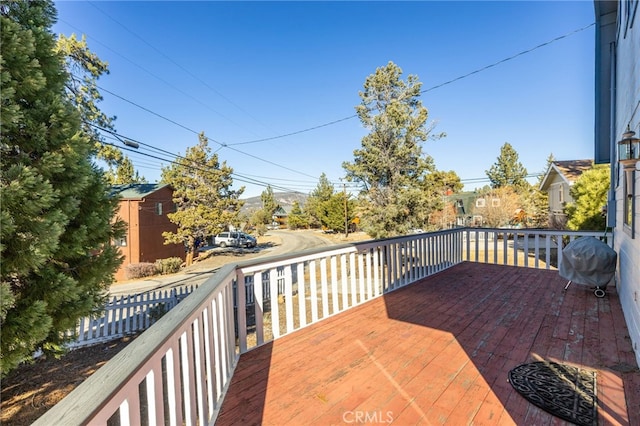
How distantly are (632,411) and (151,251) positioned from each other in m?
18.4

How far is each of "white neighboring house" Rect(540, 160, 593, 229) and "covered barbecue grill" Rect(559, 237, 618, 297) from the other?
9701 millimetres

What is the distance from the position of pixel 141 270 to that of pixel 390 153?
13.0 metres

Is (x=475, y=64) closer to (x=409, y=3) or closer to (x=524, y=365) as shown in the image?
(x=409, y=3)

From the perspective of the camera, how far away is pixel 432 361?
2.26m

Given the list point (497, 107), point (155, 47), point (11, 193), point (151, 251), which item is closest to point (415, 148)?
point (497, 107)

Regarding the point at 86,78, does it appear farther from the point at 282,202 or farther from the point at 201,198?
the point at 282,202

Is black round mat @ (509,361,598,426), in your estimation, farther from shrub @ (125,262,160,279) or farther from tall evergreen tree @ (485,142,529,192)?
tall evergreen tree @ (485,142,529,192)

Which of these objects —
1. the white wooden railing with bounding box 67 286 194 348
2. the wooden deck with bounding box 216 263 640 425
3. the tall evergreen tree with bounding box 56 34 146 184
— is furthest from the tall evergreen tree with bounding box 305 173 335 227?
the wooden deck with bounding box 216 263 640 425

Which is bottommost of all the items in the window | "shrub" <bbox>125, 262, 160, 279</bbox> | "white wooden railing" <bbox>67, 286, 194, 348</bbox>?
"shrub" <bbox>125, 262, 160, 279</bbox>

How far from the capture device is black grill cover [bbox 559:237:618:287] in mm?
3742

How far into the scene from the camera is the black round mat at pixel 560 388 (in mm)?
1669

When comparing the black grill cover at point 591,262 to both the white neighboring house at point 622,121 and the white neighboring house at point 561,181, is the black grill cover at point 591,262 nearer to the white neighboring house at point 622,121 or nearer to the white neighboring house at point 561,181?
the white neighboring house at point 622,121

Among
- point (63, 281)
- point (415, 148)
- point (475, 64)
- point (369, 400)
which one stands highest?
point (475, 64)

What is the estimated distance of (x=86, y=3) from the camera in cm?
759
